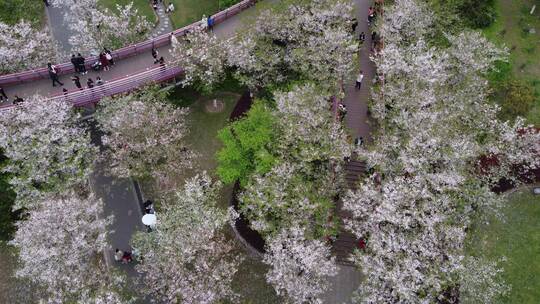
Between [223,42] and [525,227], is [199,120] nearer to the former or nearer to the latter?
[223,42]

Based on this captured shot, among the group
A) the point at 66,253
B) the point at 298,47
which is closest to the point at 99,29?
the point at 298,47

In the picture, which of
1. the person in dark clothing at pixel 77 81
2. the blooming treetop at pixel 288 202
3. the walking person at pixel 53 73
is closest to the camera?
the blooming treetop at pixel 288 202

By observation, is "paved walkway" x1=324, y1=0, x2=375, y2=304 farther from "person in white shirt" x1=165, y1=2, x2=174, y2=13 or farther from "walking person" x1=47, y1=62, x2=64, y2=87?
"walking person" x1=47, y1=62, x2=64, y2=87

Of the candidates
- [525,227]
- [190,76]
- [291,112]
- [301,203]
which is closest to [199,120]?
[190,76]

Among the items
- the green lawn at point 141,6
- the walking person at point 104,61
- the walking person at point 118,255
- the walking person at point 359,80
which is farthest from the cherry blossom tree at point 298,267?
the green lawn at point 141,6

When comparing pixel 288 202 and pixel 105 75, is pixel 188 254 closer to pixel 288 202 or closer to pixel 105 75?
pixel 288 202

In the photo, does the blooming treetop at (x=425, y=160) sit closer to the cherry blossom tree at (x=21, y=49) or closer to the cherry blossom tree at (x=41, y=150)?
the cherry blossom tree at (x=41, y=150)
